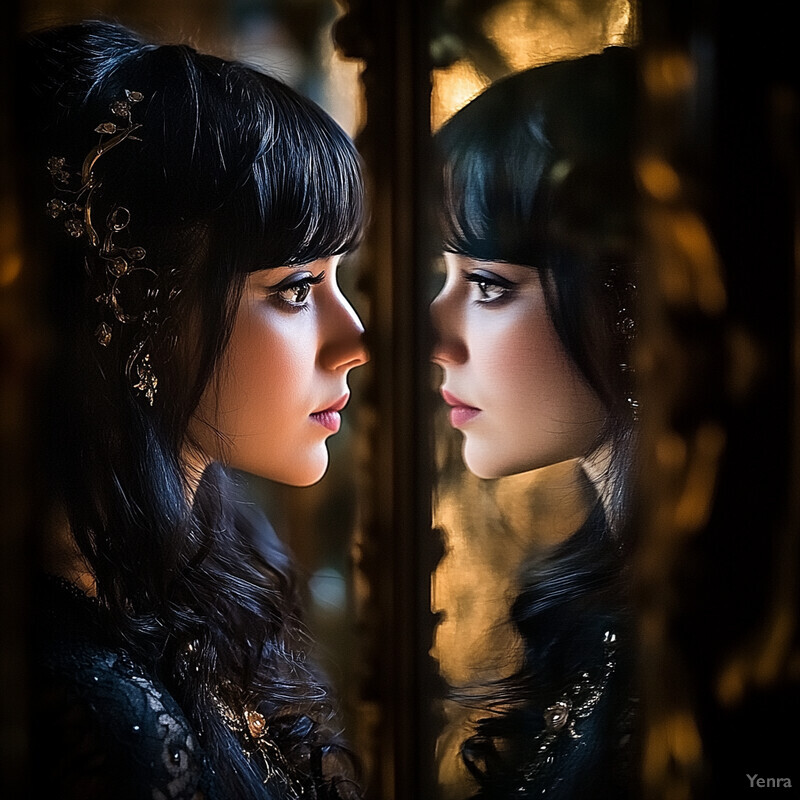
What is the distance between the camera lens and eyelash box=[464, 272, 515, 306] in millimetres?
1375

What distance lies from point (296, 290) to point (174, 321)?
0.18 meters

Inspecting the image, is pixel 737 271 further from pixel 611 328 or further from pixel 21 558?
pixel 21 558

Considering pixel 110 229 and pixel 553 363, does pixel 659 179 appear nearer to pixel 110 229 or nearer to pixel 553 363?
pixel 553 363

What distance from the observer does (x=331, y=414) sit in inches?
54.1

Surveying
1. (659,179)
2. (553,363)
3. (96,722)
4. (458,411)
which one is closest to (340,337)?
(458,411)

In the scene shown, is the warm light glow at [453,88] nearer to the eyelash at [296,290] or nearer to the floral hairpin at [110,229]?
the eyelash at [296,290]

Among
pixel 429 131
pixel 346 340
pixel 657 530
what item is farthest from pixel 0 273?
pixel 657 530

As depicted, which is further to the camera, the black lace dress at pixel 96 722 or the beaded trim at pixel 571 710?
the beaded trim at pixel 571 710

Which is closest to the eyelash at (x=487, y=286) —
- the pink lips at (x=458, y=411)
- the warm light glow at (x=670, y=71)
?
the pink lips at (x=458, y=411)

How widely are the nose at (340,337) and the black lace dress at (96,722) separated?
49cm

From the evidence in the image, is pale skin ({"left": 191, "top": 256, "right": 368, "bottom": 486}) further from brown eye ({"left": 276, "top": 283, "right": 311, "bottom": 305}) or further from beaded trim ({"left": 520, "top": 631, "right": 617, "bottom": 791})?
beaded trim ({"left": 520, "top": 631, "right": 617, "bottom": 791})

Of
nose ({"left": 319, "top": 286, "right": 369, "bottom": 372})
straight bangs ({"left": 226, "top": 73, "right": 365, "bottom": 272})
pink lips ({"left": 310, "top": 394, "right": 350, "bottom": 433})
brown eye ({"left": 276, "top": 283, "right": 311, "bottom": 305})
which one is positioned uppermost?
straight bangs ({"left": 226, "top": 73, "right": 365, "bottom": 272})

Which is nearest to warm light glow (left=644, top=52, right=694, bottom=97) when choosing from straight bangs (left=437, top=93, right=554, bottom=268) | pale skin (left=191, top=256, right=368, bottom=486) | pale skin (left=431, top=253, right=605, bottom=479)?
straight bangs (left=437, top=93, right=554, bottom=268)

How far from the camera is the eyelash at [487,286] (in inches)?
54.1
